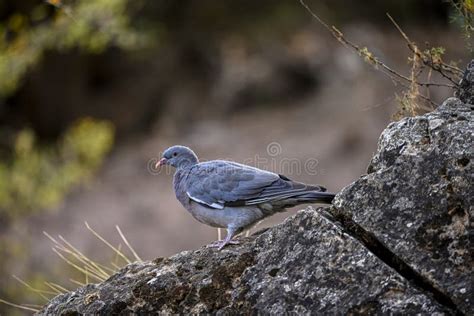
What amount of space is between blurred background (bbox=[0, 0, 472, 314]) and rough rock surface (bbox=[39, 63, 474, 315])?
7.71 metres

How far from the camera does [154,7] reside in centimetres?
1559

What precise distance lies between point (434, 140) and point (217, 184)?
198 centimetres

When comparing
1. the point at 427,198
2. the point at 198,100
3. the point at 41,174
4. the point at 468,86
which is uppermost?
the point at 198,100

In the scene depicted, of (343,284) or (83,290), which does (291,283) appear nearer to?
(343,284)

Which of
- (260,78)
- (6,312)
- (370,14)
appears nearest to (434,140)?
(6,312)

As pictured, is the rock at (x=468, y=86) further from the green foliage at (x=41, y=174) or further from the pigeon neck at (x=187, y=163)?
the green foliage at (x=41, y=174)

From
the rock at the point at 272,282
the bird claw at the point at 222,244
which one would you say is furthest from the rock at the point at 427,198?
the bird claw at the point at 222,244

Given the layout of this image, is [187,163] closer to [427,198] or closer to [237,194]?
[237,194]

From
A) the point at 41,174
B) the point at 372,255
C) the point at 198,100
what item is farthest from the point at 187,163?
the point at 198,100

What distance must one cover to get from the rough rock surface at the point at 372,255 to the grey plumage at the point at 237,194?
0.97 metres

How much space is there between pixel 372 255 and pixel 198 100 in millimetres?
12562

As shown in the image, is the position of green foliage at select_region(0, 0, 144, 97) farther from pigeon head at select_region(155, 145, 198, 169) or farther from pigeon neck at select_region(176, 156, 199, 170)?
pigeon neck at select_region(176, 156, 199, 170)

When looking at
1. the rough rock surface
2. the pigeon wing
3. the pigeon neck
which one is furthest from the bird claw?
the pigeon neck

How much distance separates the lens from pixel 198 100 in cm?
1612
